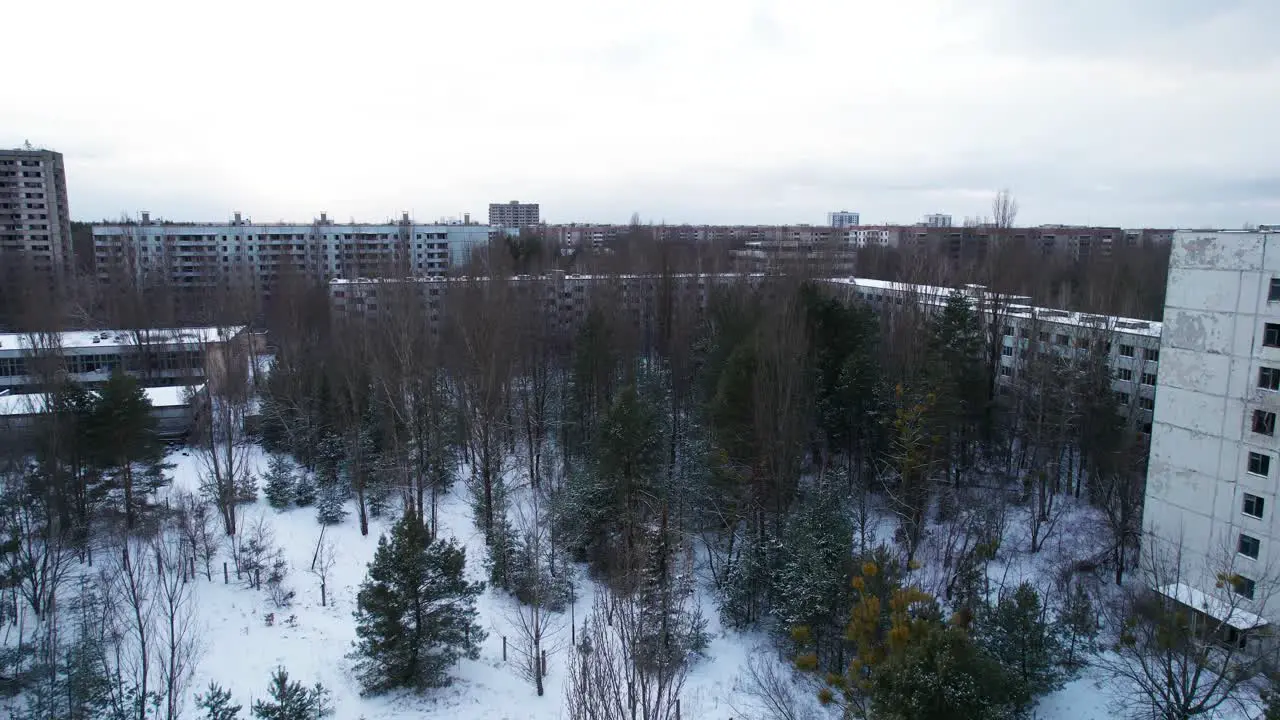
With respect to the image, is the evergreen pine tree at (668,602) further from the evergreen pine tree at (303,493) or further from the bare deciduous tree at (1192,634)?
the evergreen pine tree at (303,493)

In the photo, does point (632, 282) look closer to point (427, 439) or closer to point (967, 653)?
point (427, 439)

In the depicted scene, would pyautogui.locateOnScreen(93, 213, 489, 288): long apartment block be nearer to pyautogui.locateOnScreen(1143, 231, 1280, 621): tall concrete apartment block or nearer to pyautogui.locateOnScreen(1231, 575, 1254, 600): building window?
pyautogui.locateOnScreen(1143, 231, 1280, 621): tall concrete apartment block

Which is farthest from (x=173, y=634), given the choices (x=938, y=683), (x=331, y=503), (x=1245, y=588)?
(x=1245, y=588)

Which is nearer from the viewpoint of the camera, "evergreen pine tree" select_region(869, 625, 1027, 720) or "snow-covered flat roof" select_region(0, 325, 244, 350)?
"evergreen pine tree" select_region(869, 625, 1027, 720)

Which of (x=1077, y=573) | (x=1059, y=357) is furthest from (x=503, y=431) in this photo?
(x=1059, y=357)

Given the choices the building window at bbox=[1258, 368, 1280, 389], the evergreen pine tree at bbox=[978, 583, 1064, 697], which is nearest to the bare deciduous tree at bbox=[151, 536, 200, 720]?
the evergreen pine tree at bbox=[978, 583, 1064, 697]

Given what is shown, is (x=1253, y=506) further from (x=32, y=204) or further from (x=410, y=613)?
(x=32, y=204)
